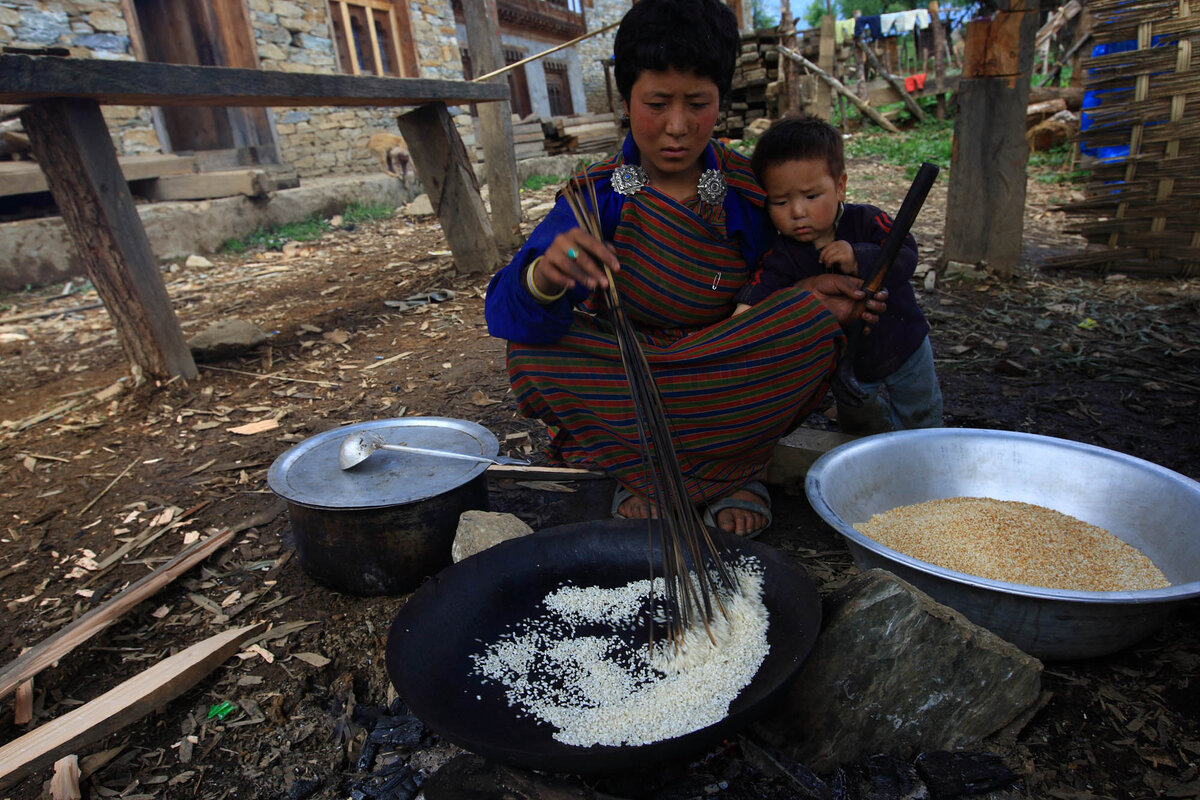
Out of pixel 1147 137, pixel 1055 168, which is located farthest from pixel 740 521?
pixel 1055 168

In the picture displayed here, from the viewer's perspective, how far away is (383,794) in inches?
51.6

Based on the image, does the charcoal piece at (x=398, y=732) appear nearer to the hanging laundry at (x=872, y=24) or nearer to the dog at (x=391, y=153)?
the dog at (x=391, y=153)

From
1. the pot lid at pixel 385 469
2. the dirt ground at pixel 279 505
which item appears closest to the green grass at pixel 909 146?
the dirt ground at pixel 279 505

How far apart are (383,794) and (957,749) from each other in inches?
40.6

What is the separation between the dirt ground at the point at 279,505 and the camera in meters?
1.43

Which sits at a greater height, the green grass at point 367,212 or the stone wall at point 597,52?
the stone wall at point 597,52

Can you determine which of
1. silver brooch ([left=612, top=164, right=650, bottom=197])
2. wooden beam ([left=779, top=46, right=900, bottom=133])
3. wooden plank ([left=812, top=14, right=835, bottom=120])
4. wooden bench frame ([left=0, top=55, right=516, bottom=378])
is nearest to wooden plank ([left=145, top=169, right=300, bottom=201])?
wooden bench frame ([left=0, top=55, right=516, bottom=378])

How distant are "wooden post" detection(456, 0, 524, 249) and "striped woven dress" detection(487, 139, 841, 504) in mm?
4080

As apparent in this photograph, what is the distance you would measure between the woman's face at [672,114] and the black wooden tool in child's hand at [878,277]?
1.58ft

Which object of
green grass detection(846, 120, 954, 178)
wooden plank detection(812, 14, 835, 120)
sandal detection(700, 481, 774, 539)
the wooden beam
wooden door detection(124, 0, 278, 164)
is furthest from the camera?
wooden plank detection(812, 14, 835, 120)

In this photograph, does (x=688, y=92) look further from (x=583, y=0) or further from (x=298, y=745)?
(x=583, y=0)

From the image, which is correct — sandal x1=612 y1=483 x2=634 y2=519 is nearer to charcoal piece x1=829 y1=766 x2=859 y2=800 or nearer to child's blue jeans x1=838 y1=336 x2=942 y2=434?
child's blue jeans x1=838 y1=336 x2=942 y2=434

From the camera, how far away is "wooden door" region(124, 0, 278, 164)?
8.01 m

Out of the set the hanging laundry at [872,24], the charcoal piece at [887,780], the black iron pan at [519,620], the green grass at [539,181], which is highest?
the hanging laundry at [872,24]
